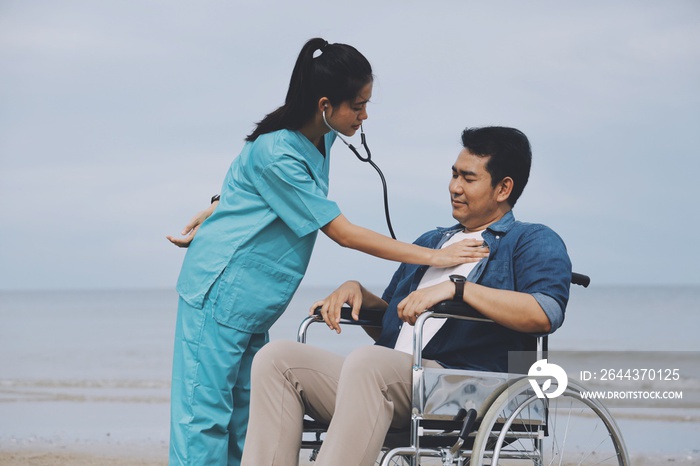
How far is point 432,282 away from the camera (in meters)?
2.50

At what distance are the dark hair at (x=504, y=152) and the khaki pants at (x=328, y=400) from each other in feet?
1.70

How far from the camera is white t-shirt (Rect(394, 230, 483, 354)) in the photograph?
2381 millimetres

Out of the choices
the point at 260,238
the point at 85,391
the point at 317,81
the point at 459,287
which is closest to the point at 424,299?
the point at 459,287

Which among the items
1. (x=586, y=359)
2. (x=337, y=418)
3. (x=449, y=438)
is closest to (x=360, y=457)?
(x=337, y=418)

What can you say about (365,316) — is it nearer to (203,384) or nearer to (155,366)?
(203,384)

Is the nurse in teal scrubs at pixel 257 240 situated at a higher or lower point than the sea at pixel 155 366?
higher

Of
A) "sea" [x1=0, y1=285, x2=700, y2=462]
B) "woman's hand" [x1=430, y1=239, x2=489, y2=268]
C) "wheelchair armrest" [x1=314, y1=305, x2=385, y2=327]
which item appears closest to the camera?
"woman's hand" [x1=430, y1=239, x2=489, y2=268]

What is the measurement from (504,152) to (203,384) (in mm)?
989

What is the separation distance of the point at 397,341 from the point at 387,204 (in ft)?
1.41

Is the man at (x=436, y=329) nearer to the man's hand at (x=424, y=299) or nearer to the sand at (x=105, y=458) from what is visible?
the man's hand at (x=424, y=299)

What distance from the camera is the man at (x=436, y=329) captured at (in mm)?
2098

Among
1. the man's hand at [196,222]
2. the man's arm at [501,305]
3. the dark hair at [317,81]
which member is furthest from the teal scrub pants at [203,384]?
the man's arm at [501,305]

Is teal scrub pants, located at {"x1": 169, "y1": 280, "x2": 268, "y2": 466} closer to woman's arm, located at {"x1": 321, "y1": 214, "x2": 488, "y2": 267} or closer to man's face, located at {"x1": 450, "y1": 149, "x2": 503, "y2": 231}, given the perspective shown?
woman's arm, located at {"x1": 321, "y1": 214, "x2": 488, "y2": 267}

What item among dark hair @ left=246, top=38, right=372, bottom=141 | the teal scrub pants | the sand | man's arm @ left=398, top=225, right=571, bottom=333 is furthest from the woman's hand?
the sand
